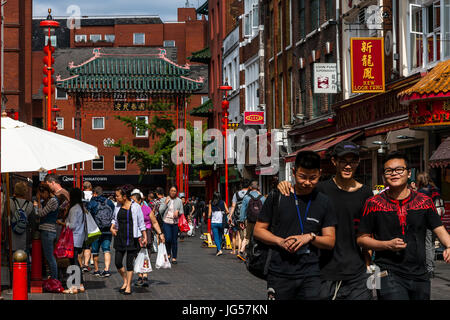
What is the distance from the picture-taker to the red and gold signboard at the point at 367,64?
82.1 ft

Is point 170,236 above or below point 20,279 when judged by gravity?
below

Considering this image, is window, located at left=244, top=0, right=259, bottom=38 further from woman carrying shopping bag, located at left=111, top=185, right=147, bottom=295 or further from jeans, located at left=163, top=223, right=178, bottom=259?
woman carrying shopping bag, located at left=111, top=185, right=147, bottom=295

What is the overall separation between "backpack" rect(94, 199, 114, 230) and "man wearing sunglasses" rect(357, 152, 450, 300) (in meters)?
11.6

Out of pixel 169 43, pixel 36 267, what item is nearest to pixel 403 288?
pixel 36 267

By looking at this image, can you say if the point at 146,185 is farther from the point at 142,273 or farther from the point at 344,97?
the point at 142,273

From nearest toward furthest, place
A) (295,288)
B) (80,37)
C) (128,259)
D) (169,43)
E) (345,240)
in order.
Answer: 1. (295,288)
2. (345,240)
3. (128,259)
4. (169,43)
5. (80,37)

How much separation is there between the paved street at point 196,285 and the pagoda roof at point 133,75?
32.7 metres

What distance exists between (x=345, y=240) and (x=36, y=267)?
8.43 metres

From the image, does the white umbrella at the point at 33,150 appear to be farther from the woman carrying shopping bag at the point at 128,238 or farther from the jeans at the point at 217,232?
the jeans at the point at 217,232

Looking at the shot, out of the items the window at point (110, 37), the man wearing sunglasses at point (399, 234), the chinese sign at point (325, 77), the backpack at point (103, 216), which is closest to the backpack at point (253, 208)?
the backpack at point (103, 216)

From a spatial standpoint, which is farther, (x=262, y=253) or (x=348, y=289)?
(x=348, y=289)

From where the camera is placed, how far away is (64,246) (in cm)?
1444

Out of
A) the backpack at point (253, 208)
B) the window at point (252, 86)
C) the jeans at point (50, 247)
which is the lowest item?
the jeans at point (50, 247)

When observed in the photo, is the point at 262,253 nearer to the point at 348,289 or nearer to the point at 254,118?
the point at 348,289
